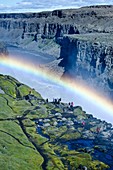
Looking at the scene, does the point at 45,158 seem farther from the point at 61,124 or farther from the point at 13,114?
the point at 13,114

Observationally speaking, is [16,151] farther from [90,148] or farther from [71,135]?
[71,135]

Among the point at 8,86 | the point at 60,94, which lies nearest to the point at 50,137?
the point at 8,86

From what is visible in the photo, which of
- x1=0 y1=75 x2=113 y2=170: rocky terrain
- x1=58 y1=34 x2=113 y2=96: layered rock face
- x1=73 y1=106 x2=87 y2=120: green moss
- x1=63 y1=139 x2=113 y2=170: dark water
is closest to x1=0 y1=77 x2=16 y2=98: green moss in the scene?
x1=0 y1=75 x2=113 y2=170: rocky terrain

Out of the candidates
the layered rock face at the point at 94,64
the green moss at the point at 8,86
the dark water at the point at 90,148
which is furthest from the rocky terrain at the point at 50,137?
the layered rock face at the point at 94,64

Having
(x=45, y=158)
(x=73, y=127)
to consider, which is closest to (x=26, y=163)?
(x=45, y=158)

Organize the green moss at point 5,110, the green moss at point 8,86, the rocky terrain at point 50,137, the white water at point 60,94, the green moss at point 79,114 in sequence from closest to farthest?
the rocky terrain at point 50,137 → the green moss at point 5,110 → the green moss at point 79,114 → the white water at point 60,94 → the green moss at point 8,86

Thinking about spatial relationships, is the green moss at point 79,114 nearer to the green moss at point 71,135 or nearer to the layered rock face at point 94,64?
the green moss at point 71,135

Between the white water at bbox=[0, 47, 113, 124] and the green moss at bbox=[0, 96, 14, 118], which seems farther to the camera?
the white water at bbox=[0, 47, 113, 124]

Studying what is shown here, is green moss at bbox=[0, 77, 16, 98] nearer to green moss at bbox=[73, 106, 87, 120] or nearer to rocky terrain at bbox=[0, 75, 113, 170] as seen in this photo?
rocky terrain at bbox=[0, 75, 113, 170]

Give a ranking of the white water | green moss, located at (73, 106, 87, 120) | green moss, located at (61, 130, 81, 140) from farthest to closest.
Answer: the white water → green moss, located at (73, 106, 87, 120) → green moss, located at (61, 130, 81, 140)
